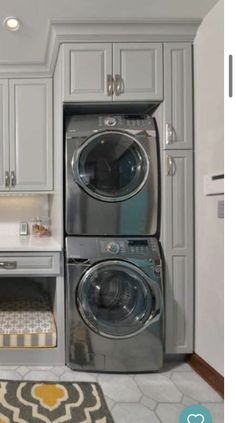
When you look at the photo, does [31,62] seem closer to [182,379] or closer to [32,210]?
[32,210]

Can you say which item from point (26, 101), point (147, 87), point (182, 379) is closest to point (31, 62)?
point (26, 101)

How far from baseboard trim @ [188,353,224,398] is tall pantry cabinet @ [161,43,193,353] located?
81 mm

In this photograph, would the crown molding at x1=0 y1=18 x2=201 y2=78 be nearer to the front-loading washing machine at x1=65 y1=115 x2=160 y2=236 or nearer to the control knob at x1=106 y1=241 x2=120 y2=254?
the front-loading washing machine at x1=65 y1=115 x2=160 y2=236

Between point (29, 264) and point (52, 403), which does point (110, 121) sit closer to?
point (29, 264)

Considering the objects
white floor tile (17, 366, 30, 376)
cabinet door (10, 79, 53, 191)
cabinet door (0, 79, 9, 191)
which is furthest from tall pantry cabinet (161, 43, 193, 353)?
cabinet door (0, 79, 9, 191)

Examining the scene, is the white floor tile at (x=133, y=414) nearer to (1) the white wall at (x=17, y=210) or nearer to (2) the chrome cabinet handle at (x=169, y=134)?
(2) the chrome cabinet handle at (x=169, y=134)

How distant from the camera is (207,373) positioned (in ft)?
6.62

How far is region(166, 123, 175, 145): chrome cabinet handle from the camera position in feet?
7.32

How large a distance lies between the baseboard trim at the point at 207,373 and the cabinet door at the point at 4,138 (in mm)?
2021

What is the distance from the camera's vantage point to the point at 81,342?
2.11 meters

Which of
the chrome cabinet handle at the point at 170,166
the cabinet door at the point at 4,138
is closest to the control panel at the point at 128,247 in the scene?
the chrome cabinet handle at the point at 170,166

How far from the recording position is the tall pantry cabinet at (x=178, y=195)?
224 cm

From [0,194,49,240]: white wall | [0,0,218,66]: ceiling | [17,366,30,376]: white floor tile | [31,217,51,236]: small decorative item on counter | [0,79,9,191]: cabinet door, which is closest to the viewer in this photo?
[0,0,218,66]: ceiling
